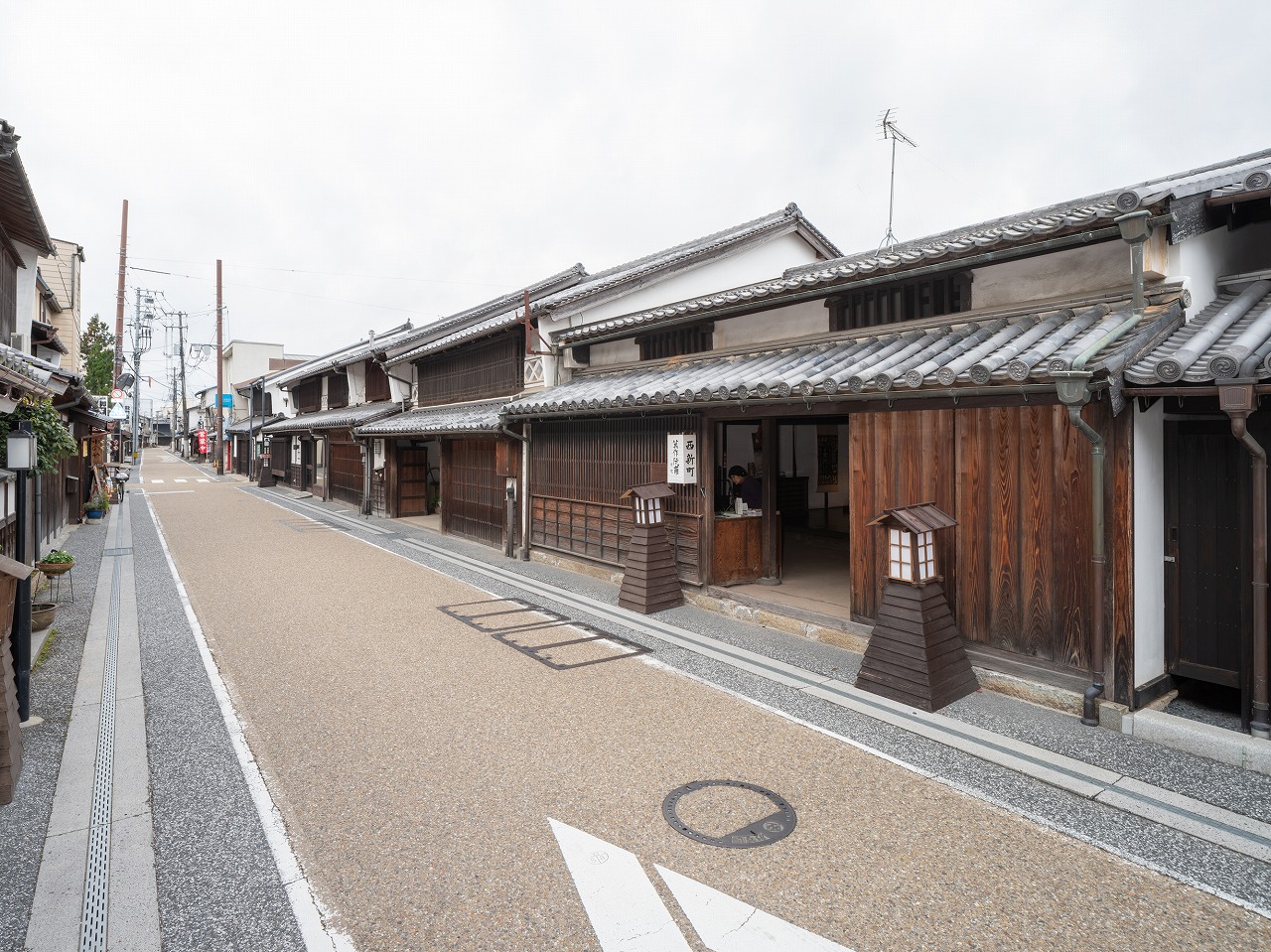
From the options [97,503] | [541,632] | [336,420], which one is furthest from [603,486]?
[97,503]

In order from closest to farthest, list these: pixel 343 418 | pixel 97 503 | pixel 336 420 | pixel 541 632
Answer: pixel 541 632, pixel 97 503, pixel 343 418, pixel 336 420

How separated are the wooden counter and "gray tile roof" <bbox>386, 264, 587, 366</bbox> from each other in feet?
23.7

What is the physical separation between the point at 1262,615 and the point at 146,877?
8104 mm

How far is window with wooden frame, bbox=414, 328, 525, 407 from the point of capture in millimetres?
16953

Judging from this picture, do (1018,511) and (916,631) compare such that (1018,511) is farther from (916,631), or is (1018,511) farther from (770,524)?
(770,524)

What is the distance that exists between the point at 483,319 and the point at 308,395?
1839 centimetres


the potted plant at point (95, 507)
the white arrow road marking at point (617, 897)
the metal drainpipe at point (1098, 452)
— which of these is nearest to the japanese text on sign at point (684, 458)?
the metal drainpipe at point (1098, 452)

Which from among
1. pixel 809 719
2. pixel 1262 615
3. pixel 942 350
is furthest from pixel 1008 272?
pixel 809 719

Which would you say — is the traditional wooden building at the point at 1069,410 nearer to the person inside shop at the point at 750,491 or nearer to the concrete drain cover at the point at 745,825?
the person inside shop at the point at 750,491

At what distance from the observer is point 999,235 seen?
6.88 meters

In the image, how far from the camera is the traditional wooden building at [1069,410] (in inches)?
225

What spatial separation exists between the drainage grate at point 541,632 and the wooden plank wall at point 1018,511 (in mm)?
3461

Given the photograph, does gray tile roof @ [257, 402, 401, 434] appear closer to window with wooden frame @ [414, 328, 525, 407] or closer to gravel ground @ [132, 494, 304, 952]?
window with wooden frame @ [414, 328, 525, 407]

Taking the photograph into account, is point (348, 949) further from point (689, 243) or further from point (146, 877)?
point (689, 243)
